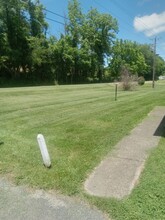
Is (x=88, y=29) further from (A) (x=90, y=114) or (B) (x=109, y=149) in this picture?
(B) (x=109, y=149)

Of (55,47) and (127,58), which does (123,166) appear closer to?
(55,47)

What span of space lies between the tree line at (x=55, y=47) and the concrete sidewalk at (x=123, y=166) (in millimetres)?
29945

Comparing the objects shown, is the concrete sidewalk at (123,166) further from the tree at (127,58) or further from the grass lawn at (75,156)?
the tree at (127,58)

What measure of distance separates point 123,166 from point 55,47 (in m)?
41.9

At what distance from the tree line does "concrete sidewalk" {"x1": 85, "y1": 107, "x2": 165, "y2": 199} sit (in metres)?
29.9

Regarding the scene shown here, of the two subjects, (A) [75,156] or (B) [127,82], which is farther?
(B) [127,82]

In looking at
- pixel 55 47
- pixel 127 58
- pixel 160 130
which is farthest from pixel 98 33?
pixel 160 130

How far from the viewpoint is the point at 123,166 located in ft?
13.7

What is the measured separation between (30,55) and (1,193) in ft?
125

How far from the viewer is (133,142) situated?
5.55 meters

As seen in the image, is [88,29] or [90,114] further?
[88,29]

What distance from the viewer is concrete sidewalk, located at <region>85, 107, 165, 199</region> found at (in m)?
3.42

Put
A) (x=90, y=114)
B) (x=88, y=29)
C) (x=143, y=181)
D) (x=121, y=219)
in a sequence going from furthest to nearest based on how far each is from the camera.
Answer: (x=88, y=29) → (x=90, y=114) → (x=143, y=181) → (x=121, y=219)

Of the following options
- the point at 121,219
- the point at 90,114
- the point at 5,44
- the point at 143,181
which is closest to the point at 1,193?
the point at 121,219
